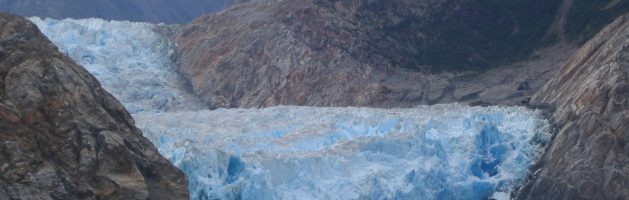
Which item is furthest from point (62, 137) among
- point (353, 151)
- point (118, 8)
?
point (118, 8)

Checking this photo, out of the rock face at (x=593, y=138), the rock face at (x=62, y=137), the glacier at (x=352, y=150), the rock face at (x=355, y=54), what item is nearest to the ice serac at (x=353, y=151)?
the glacier at (x=352, y=150)

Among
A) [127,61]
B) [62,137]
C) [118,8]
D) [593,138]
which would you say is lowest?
[593,138]

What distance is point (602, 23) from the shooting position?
3997 centimetres

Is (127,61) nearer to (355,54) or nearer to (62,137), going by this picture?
(355,54)

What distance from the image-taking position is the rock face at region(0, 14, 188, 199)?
18781mm

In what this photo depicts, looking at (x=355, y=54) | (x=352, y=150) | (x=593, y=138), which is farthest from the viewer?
(x=355, y=54)

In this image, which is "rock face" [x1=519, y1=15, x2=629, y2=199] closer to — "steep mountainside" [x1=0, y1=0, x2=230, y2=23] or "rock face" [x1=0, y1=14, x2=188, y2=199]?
"rock face" [x1=0, y1=14, x2=188, y2=199]

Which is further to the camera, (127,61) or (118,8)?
(118,8)

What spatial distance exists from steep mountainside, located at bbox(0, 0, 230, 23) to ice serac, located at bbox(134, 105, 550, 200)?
4517 centimetres

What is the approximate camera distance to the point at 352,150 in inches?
1064

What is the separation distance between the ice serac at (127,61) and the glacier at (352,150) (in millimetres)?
6382

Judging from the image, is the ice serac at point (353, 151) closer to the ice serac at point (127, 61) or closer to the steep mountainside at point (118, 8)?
the ice serac at point (127, 61)

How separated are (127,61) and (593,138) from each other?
19989mm

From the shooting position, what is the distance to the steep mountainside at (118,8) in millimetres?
73688
